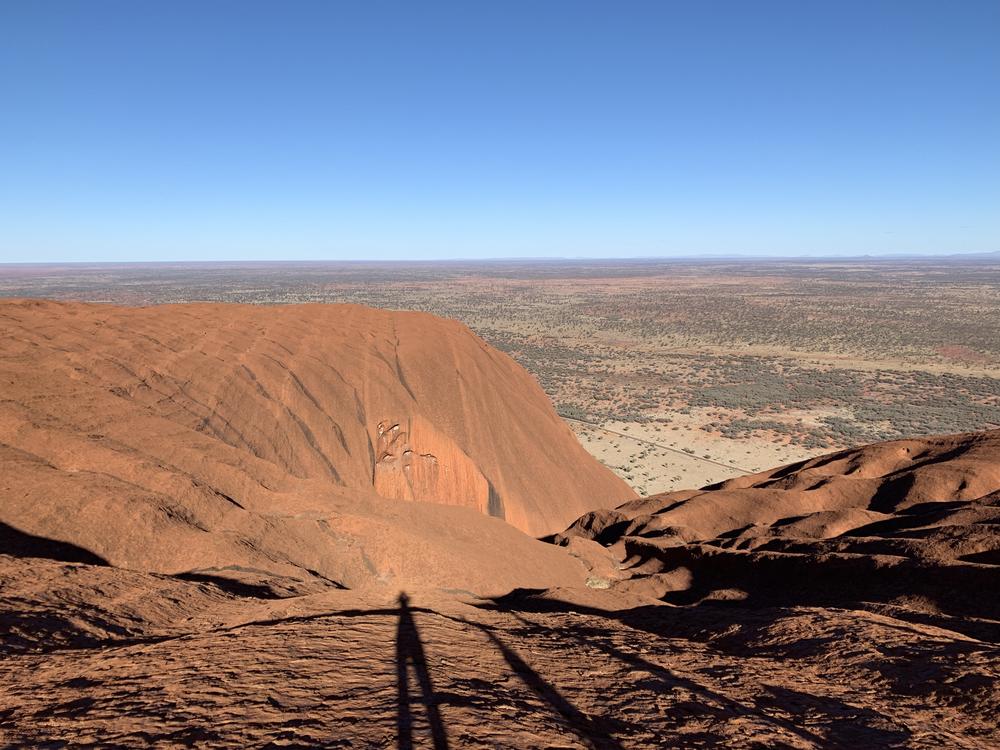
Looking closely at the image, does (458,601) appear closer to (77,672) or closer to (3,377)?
Result: (77,672)

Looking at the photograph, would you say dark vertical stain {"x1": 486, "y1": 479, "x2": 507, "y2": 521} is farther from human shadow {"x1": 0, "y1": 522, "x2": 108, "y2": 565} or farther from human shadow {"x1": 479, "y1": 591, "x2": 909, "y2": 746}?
human shadow {"x1": 0, "y1": 522, "x2": 108, "y2": 565}

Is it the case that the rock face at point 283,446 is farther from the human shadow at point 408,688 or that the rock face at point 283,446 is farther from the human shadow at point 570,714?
the human shadow at point 570,714

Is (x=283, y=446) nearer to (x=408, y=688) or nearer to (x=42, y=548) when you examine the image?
(x=42, y=548)

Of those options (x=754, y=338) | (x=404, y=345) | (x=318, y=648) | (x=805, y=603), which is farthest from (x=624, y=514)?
(x=754, y=338)

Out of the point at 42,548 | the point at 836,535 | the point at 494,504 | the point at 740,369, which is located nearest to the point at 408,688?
the point at 42,548

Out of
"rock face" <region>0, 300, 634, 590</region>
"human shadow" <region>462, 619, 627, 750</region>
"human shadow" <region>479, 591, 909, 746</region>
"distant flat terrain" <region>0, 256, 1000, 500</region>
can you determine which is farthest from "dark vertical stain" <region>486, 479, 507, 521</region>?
"distant flat terrain" <region>0, 256, 1000, 500</region>

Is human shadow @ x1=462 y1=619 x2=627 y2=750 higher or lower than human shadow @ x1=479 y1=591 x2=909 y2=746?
below
